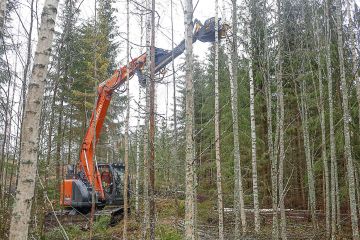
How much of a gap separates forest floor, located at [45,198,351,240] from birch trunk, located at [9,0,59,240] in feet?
22.5

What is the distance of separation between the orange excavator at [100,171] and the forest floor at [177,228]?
789mm

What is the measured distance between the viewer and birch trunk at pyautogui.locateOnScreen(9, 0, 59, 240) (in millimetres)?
3393

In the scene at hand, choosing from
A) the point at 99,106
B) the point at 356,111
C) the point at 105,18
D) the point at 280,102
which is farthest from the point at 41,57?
the point at 356,111

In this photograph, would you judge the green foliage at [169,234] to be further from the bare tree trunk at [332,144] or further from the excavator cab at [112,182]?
the bare tree trunk at [332,144]

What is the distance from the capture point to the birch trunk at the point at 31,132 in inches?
134

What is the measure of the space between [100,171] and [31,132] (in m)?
10.2

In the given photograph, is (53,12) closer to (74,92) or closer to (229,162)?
(229,162)

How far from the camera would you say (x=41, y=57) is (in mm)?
Answer: 3686

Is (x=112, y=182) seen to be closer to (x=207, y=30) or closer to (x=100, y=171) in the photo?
(x=100, y=171)

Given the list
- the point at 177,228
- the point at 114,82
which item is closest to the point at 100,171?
the point at 114,82

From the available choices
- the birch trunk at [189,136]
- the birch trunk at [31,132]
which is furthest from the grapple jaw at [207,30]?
the birch trunk at [31,132]

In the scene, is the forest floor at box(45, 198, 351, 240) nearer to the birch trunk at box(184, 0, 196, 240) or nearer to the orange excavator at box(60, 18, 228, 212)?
the orange excavator at box(60, 18, 228, 212)

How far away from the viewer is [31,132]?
351 centimetres

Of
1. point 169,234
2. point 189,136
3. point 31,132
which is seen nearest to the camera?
point 31,132
